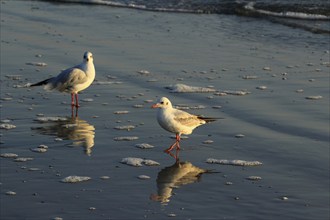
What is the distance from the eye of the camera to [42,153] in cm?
1026

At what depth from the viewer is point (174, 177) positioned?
9508 mm

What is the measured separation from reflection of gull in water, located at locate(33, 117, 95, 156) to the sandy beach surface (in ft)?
0.05

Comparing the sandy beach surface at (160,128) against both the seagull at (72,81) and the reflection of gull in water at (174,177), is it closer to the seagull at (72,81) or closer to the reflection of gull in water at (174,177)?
the reflection of gull in water at (174,177)

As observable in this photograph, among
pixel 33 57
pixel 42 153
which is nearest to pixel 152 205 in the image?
pixel 42 153

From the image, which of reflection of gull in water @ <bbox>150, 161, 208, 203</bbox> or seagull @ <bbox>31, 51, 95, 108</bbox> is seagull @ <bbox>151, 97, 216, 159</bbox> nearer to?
reflection of gull in water @ <bbox>150, 161, 208, 203</bbox>

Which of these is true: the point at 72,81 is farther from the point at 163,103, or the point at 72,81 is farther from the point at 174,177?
the point at 174,177

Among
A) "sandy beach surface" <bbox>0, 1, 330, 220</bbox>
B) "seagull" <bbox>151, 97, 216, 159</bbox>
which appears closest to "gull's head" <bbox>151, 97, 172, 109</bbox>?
"seagull" <bbox>151, 97, 216, 159</bbox>

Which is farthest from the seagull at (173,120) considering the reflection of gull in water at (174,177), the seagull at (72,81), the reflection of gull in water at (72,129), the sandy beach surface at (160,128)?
the seagull at (72,81)

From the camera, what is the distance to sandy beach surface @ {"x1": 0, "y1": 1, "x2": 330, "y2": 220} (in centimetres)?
862

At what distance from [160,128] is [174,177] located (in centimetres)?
229

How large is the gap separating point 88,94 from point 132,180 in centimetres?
484

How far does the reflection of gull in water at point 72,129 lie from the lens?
1094 cm

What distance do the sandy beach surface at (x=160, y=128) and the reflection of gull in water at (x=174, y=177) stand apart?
1cm

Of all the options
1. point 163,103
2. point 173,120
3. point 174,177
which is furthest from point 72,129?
point 174,177
